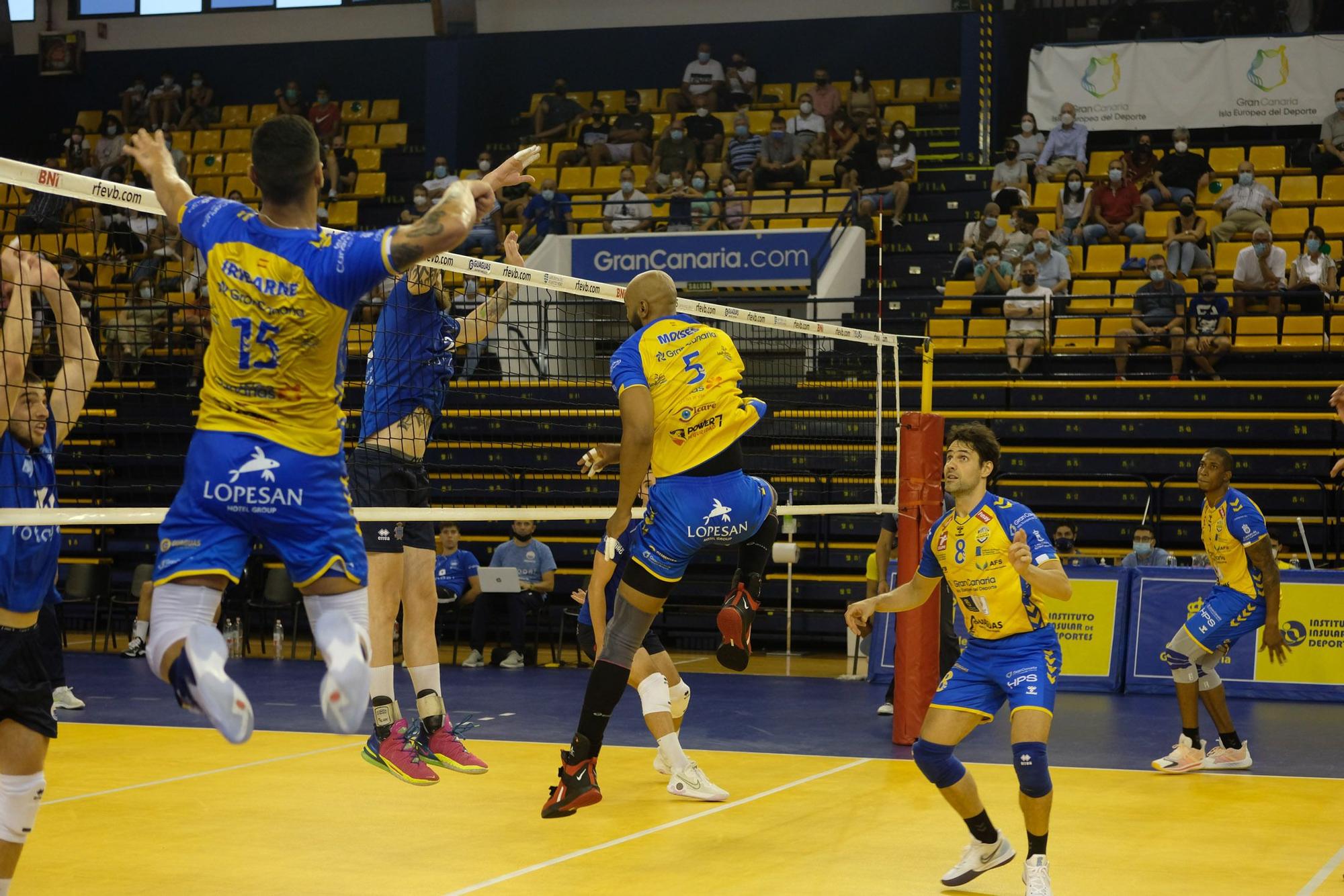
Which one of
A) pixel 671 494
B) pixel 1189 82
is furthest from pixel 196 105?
pixel 671 494

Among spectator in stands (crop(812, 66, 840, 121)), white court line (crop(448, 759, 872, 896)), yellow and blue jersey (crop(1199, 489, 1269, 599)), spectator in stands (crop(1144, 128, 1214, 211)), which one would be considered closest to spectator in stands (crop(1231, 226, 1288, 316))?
spectator in stands (crop(1144, 128, 1214, 211))

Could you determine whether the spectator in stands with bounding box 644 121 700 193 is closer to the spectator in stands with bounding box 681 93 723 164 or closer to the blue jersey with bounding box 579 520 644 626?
the spectator in stands with bounding box 681 93 723 164

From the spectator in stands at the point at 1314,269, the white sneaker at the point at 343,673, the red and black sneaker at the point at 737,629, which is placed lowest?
the red and black sneaker at the point at 737,629

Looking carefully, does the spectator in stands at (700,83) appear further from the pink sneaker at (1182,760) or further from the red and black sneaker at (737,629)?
the red and black sneaker at (737,629)

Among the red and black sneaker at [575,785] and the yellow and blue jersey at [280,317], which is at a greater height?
the yellow and blue jersey at [280,317]

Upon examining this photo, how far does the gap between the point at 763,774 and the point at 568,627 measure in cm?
753

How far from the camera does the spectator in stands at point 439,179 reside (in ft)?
67.8

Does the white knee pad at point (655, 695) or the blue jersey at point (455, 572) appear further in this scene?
the blue jersey at point (455, 572)

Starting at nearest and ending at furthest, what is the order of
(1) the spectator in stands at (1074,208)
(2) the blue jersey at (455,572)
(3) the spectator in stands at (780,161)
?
(2) the blue jersey at (455,572) < (1) the spectator in stands at (1074,208) < (3) the spectator in stands at (780,161)

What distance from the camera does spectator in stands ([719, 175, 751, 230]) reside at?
19047 mm

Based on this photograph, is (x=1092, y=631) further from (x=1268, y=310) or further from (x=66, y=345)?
(x=66, y=345)

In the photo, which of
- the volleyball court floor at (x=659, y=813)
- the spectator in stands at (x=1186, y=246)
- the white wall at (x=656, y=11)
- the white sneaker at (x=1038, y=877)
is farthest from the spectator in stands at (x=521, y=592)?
the white wall at (x=656, y=11)

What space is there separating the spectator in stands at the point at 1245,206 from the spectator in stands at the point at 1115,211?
0.91 metres

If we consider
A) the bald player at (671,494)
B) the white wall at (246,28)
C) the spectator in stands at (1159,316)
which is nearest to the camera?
the bald player at (671,494)
